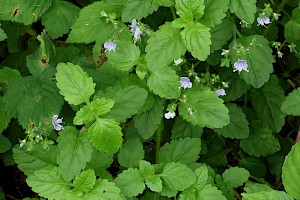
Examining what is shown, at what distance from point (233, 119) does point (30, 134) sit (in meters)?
1.20

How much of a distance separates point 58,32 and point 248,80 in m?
1.18

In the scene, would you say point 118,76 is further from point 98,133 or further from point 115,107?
point 98,133

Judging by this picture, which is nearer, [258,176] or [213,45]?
[213,45]

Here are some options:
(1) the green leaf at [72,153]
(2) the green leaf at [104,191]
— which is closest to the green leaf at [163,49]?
(1) the green leaf at [72,153]

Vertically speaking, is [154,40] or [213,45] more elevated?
[154,40]

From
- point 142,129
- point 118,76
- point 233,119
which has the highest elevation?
point 118,76

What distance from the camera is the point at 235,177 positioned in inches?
112

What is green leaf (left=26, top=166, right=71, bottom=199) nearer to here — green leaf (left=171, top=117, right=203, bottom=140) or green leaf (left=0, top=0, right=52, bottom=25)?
green leaf (left=171, top=117, right=203, bottom=140)

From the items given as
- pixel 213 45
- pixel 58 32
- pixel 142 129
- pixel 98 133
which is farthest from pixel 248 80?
pixel 58 32

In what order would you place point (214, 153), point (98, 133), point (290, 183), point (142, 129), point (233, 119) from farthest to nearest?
point (214, 153), point (233, 119), point (142, 129), point (98, 133), point (290, 183)

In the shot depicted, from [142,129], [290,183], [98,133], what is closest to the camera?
[290,183]

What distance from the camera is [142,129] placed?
9.04ft

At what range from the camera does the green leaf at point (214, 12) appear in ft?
8.18

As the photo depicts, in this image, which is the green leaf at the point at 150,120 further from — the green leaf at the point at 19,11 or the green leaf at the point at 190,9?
the green leaf at the point at 19,11
